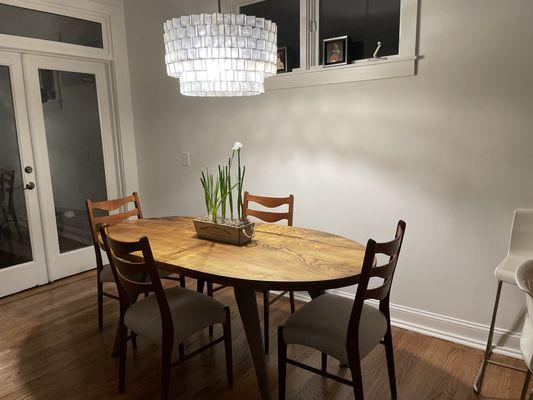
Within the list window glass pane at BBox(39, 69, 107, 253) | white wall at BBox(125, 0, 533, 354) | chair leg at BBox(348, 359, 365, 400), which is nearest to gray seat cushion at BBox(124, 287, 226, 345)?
chair leg at BBox(348, 359, 365, 400)

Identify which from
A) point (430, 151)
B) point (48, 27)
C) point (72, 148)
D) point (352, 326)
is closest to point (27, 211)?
point (72, 148)

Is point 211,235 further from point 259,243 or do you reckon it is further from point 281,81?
→ point 281,81

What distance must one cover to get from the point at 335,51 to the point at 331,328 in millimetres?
1890

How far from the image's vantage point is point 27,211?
132 inches

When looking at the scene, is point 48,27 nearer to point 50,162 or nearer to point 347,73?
point 50,162

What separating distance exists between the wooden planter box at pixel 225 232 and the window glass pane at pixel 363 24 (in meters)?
1.46

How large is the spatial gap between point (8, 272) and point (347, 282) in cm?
294

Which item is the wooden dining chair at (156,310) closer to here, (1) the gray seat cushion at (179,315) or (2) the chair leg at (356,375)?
(1) the gray seat cushion at (179,315)

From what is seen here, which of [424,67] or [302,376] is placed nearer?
[302,376]

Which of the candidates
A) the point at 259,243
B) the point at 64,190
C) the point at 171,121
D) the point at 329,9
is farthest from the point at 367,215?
the point at 64,190

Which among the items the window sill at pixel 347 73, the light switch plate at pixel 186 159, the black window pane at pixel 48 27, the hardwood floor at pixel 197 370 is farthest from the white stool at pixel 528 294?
the black window pane at pixel 48 27

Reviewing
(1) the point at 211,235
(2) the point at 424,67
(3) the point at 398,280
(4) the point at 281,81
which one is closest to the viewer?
(1) the point at 211,235

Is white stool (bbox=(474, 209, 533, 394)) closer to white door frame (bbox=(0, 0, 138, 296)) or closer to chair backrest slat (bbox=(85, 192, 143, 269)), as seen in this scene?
chair backrest slat (bbox=(85, 192, 143, 269))

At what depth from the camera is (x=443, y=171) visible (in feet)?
7.95
